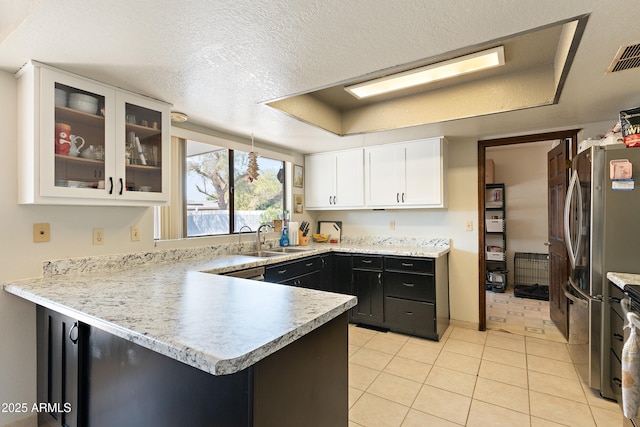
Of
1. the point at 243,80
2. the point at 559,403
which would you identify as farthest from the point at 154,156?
the point at 559,403

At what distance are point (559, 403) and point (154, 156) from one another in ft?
10.7

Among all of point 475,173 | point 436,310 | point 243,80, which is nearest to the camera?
point 243,80

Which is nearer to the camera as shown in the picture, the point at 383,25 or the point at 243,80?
the point at 383,25

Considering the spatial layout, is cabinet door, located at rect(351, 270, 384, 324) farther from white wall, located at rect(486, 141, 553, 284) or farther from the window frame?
white wall, located at rect(486, 141, 553, 284)

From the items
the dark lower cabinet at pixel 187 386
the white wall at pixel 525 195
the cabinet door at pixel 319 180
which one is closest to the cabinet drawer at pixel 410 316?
the cabinet door at pixel 319 180

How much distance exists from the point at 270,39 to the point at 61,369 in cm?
204

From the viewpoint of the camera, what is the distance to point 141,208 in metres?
2.35

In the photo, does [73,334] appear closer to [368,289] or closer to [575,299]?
[368,289]

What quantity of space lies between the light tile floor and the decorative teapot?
91.8 inches

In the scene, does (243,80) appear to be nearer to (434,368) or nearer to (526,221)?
(434,368)

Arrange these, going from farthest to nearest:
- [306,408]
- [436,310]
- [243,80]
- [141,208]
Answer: [436,310] < [141,208] < [243,80] < [306,408]

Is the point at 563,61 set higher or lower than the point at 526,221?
higher

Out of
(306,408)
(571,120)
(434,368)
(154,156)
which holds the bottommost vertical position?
(434,368)

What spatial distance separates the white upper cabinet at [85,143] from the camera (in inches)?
65.6
